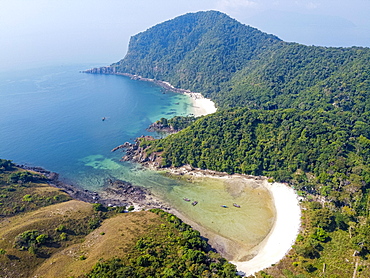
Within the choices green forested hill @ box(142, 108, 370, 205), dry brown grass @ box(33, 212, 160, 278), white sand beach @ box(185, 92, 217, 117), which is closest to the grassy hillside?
dry brown grass @ box(33, 212, 160, 278)

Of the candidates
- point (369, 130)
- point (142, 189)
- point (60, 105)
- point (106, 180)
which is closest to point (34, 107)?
point (60, 105)

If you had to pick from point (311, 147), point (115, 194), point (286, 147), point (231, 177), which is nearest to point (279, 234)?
point (231, 177)

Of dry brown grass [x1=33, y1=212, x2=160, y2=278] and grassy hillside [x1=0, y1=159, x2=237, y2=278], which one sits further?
dry brown grass [x1=33, y1=212, x2=160, y2=278]

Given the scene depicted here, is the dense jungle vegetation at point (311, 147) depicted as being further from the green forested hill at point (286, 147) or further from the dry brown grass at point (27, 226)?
the dry brown grass at point (27, 226)

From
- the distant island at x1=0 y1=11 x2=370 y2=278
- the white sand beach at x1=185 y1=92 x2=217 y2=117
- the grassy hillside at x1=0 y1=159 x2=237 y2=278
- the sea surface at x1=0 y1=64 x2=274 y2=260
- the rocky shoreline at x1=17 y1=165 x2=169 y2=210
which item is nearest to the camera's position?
the grassy hillside at x1=0 y1=159 x2=237 y2=278

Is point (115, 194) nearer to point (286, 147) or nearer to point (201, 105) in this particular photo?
point (286, 147)

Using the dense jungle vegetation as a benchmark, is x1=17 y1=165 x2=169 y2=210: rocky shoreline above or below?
below

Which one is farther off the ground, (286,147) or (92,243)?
(286,147)

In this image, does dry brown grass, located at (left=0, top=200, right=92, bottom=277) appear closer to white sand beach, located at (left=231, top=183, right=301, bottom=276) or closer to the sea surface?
the sea surface

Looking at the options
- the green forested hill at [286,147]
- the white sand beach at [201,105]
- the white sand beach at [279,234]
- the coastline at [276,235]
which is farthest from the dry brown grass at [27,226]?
the white sand beach at [201,105]
